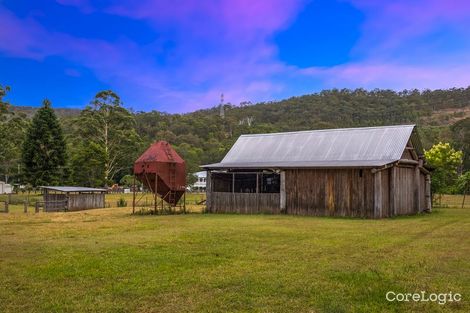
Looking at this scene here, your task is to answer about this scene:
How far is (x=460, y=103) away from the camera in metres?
142

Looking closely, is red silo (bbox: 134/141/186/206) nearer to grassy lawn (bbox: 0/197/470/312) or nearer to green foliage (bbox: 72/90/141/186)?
grassy lawn (bbox: 0/197/470/312)

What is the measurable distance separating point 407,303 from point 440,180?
33419 millimetres

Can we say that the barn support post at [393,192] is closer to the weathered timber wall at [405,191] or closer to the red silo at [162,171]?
the weathered timber wall at [405,191]

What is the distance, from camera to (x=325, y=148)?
30.6m

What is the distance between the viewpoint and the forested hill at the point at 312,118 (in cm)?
9356

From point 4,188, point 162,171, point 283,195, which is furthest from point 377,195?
point 4,188

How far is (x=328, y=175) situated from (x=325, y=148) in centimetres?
398

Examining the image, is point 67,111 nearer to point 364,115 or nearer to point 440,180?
point 364,115

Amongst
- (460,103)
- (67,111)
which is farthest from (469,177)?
(67,111)

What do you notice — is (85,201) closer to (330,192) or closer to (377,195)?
(330,192)

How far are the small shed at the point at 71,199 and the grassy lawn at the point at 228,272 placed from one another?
70.5 ft

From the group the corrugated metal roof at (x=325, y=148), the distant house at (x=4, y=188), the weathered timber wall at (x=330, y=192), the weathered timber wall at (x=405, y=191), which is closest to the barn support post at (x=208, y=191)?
the corrugated metal roof at (x=325, y=148)

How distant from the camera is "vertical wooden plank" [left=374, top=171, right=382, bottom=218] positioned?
25312 millimetres

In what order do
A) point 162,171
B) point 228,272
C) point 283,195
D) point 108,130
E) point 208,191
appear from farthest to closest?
1. point 108,130
2. point 162,171
3. point 208,191
4. point 283,195
5. point 228,272
